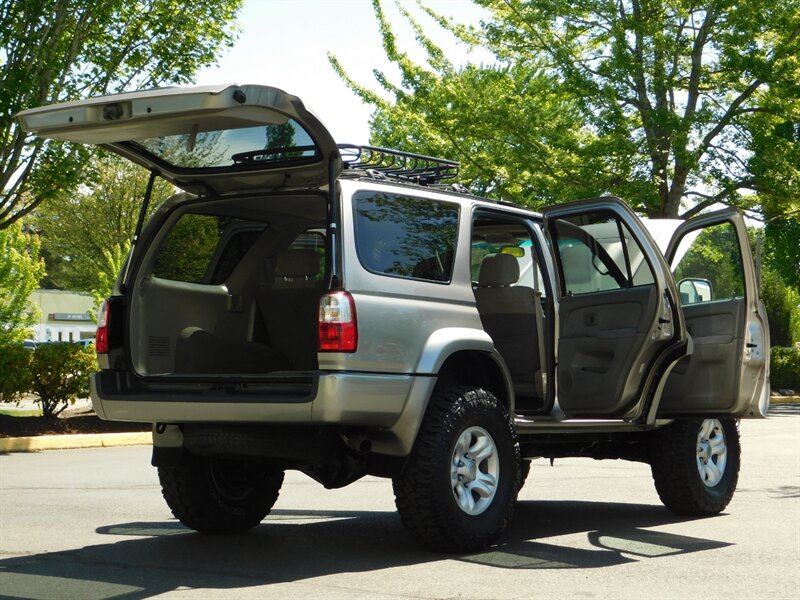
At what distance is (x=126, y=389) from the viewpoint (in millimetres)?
7145

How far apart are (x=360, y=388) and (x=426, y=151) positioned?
20295mm

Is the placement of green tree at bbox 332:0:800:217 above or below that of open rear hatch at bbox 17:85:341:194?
above

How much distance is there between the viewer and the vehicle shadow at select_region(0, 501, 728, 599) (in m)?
6.00

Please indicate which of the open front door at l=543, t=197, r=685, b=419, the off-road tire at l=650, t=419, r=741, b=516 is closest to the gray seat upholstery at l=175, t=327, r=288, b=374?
the open front door at l=543, t=197, r=685, b=419

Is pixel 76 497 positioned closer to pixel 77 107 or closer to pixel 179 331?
pixel 179 331

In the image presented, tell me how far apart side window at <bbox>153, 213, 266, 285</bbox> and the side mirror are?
327cm

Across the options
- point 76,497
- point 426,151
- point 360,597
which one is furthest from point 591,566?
point 426,151

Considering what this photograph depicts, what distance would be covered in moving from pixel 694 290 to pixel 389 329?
345 cm

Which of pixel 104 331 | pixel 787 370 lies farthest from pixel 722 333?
pixel 787 370

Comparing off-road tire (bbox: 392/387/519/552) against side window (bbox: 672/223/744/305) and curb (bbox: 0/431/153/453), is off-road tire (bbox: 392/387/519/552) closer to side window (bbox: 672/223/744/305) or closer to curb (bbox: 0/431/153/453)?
side window (bbox: 672/223/744/305)

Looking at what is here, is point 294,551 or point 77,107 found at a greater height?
point 77,107

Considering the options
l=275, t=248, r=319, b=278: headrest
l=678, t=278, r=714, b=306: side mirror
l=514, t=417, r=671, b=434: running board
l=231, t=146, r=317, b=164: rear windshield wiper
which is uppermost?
l=231, t=146, r=317, b=164: rear windshield wiper

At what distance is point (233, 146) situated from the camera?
7.05 metres

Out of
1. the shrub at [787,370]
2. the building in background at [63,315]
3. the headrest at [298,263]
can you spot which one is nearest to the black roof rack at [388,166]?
the headrest at [298,263]
